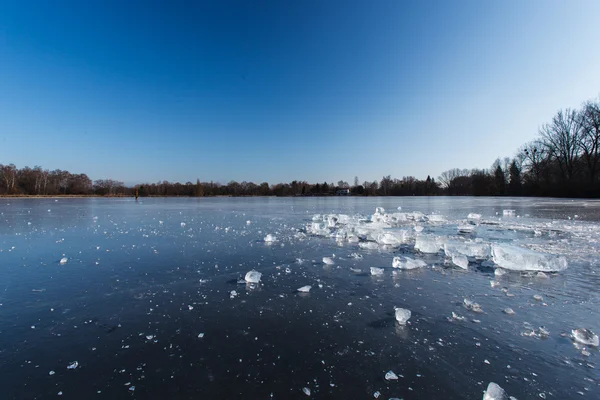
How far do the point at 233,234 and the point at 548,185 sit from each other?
56769mm

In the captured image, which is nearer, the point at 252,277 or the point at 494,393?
the point at 494,393

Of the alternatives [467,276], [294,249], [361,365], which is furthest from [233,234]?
[361,365]

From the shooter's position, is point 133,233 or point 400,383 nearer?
point 400,383

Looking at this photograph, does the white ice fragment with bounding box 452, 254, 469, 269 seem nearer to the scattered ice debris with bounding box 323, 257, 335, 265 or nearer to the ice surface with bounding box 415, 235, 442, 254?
the ice surface with bounding box 415, 235, 442, 254

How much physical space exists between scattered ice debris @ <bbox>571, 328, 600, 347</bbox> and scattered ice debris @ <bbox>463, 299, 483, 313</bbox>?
74cm

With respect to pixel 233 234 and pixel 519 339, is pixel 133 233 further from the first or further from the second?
pixel 519 339

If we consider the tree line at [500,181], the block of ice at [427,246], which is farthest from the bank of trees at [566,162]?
the block of ice at [427,246]

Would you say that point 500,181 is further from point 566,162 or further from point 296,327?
point 296,327

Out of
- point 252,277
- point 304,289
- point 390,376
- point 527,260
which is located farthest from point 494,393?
point 527,260

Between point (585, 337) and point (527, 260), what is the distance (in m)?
2.44

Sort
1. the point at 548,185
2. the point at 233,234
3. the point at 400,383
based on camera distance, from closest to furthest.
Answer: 1. the point at 400,383
2. the point at 233,234
3. the point at 548,185

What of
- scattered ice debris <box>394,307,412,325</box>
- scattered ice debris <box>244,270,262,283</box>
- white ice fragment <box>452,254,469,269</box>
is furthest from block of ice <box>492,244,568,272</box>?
scattered ice debris <box>244,270,262,283</box>

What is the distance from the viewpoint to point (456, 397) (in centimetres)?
169

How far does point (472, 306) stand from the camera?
10.0 feet
